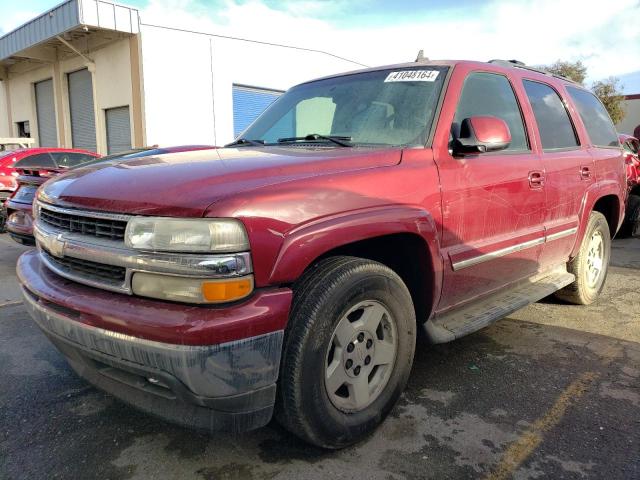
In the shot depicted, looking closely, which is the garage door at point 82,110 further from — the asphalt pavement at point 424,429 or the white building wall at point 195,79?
the asphalt pavement at point 424,429

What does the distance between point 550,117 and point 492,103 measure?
858 mm

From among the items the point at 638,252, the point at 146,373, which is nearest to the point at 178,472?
the point at 146,373

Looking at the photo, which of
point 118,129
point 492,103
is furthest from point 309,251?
point 118,129

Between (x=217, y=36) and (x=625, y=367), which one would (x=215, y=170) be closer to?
(x=625, y=367)

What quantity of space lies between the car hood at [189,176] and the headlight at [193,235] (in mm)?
40

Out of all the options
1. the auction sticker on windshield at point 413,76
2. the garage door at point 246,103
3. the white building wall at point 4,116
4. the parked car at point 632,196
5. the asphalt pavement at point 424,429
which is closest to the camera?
the asphalt pavement at point 424,429

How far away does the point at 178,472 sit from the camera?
88.7 inches

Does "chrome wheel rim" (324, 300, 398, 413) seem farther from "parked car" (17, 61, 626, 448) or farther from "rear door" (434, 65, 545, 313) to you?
"rear door" (434, 65, 545, 313)

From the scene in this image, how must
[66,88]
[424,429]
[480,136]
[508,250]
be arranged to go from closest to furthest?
[424,429], [480,136], [508,250], [66,88]

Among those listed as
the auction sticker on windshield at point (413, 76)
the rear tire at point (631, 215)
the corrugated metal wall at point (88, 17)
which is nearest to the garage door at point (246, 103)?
the corrugated metal wall at point (88, 17)

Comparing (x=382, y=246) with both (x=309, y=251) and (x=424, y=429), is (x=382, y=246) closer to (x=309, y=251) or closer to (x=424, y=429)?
(x=309, y=251)

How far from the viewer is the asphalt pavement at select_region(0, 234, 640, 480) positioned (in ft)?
7.46

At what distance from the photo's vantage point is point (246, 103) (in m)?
16.7

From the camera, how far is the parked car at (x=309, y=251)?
6.24 ft
